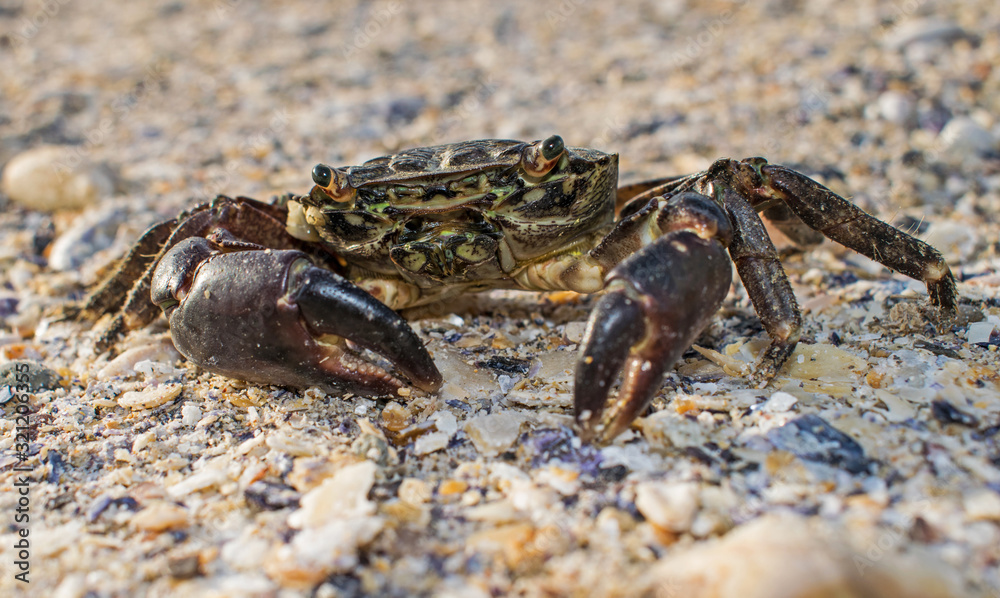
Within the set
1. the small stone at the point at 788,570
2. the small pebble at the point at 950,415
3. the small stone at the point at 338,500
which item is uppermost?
the small stone at the point at 338,500

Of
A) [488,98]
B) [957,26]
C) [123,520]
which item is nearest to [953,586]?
[123,520]

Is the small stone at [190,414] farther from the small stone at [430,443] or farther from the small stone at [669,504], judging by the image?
the small stone at [669,504]

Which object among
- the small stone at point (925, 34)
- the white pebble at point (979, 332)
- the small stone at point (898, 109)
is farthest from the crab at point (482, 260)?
the small stone at point (925, 34)

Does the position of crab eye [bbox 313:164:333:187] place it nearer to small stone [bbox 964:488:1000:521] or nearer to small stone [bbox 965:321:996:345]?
small stone [bbox 964:488:1000:521]

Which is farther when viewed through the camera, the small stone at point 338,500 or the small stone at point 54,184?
the small stone at point 54,184

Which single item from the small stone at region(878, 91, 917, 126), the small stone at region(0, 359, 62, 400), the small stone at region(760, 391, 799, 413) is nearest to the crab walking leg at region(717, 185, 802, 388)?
the small stone at region(760, 391, 799, 413)

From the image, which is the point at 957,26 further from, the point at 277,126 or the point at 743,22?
the point at 277,126

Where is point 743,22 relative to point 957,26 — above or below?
above
